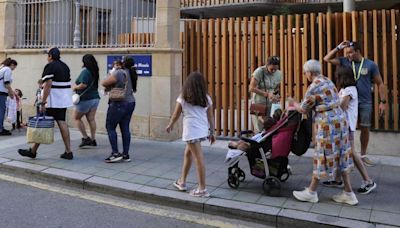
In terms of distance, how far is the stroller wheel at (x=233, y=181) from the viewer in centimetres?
586

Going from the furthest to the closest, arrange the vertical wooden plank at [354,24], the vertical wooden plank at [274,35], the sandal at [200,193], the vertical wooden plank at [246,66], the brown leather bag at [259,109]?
the vertical wooden plank at [246,66] → the vertical wooden plank at [274,35] → the vertical wooden plank at [354,24] → the brown leather bag at [259,109] → the sandal at [200,193]

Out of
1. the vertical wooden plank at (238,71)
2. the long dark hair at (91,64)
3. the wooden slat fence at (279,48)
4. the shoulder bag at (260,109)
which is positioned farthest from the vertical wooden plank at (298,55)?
the long dark hair at (91,64)

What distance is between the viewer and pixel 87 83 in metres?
8.15

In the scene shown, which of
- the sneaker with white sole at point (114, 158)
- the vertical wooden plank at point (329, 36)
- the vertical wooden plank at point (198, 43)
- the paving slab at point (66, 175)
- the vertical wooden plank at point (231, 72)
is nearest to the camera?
the paving slab at point (66, 175)

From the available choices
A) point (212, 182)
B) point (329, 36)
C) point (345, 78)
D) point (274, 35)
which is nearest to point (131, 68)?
point (212, 182)

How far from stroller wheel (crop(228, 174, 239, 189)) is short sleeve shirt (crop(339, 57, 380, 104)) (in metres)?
2.31

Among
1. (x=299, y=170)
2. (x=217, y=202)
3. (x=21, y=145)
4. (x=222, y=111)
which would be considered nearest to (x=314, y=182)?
(x=217, y=202)

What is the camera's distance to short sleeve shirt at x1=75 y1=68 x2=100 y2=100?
8125 millimetres

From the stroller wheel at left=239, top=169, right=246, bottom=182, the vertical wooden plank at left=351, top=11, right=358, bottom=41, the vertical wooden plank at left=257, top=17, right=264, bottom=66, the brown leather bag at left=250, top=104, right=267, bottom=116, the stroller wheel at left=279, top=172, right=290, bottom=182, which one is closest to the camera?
the stroller wheel at left=239, top=169, right=246, bottom=182

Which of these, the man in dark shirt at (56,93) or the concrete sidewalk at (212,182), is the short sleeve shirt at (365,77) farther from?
the man in dark shirt at (56,93)

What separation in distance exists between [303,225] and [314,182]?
2.13 feet

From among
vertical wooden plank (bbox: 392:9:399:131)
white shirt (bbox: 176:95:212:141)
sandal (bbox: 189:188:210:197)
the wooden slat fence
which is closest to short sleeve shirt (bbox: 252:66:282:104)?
white shirt (bbox: 176:95:212:141)

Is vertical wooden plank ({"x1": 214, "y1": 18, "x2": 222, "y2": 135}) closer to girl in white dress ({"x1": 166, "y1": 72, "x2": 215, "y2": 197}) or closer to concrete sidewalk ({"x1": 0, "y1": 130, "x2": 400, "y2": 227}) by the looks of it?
concrete sidewalk ({"x1": 0, "y1": 130, "x2": 400, "y2": 227})

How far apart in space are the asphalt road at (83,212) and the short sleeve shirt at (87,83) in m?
2.47
